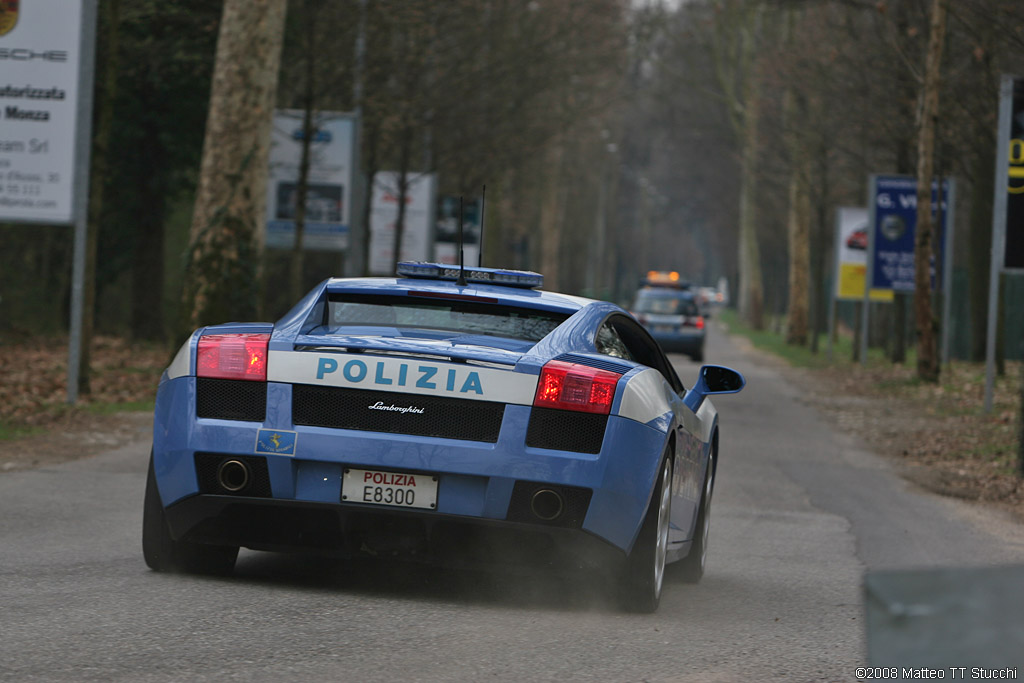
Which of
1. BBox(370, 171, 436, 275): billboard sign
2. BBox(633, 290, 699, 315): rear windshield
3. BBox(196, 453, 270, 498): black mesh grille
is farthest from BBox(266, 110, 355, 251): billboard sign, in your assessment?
BBox(196, 453, 270, 498): black mesh grille

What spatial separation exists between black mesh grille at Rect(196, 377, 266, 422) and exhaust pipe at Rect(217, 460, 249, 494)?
18 centimetres

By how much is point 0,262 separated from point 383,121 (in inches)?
305

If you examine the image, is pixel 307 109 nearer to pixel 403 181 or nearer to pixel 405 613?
pixel 403 181

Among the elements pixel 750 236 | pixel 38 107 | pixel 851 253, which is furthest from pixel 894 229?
pixel 750 236

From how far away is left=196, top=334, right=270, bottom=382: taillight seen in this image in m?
6.10

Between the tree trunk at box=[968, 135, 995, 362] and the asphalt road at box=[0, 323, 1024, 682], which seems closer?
the asphalt road at box=[0, 323, 1024, 682]

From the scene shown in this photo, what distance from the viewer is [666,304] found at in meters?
35.6

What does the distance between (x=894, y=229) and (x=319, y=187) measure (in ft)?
36.0

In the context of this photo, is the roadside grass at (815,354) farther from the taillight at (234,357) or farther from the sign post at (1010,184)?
the taillight at (234,357)

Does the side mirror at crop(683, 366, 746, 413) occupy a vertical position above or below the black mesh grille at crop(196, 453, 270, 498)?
above

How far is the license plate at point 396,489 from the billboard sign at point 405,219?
104 feet

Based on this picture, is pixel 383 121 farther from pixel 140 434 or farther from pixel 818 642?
pixel 818 642

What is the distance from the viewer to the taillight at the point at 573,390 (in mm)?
5949

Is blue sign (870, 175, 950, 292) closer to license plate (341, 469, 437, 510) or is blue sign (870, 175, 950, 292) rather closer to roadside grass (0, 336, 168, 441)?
roadside grass (0, 336, 168, 441)
